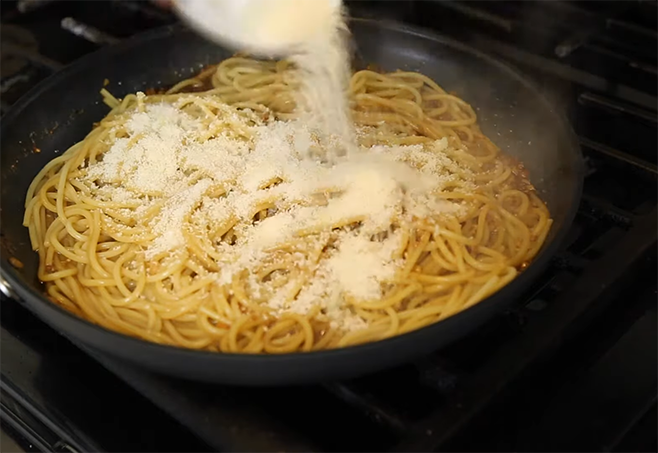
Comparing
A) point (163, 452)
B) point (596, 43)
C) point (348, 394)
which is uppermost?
point (596, 43)

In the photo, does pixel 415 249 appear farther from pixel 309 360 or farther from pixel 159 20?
pixel 159 20

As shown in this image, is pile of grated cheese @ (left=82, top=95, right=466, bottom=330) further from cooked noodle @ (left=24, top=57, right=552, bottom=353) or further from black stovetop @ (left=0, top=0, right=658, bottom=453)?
black stovetop @ (left=0, top=0, right=658, bottom=453)

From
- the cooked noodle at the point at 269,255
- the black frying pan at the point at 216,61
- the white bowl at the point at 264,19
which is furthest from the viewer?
the white bowl at the point at 264,19

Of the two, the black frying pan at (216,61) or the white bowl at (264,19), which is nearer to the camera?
the black frying pan at (216,61)

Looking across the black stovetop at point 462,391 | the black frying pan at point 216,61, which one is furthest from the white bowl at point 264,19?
the black stovetop at point 462,391

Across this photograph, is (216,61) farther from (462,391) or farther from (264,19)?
(462,391)

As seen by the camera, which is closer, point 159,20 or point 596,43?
point 596,43

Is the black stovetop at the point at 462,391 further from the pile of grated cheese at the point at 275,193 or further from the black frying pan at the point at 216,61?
the pile of grated cheese at the point at 275,193

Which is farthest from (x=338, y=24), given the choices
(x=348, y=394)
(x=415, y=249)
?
(x=348, y=394)
